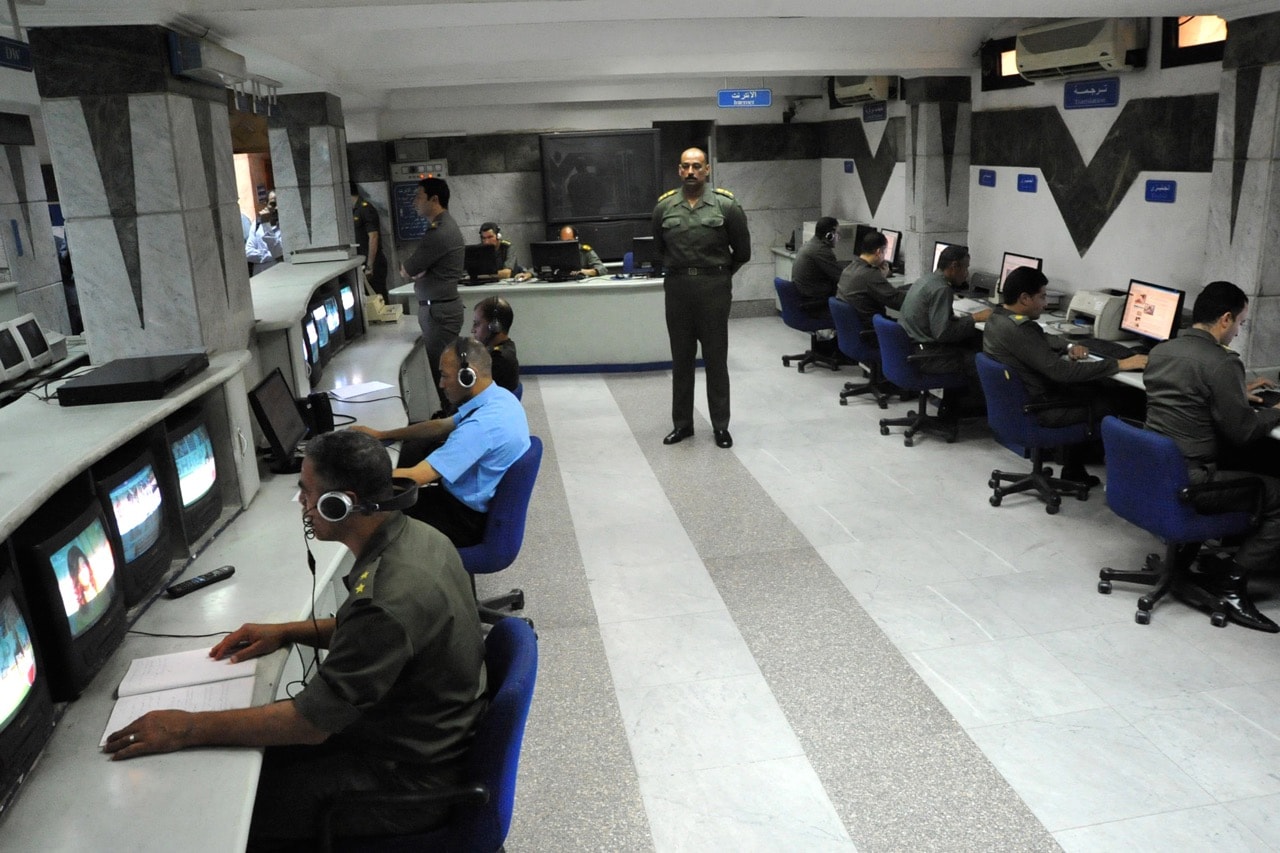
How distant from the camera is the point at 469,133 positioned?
10.8 meters

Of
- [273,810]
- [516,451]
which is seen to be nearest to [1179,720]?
[516,451]

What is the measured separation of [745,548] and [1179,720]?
6.73ft

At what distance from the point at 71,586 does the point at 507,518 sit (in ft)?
5.25

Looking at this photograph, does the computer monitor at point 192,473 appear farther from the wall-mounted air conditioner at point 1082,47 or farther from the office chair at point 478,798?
the wall-mounted air conditioner at point 1082,47

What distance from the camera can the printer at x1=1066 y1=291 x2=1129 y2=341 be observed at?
5.79 meters

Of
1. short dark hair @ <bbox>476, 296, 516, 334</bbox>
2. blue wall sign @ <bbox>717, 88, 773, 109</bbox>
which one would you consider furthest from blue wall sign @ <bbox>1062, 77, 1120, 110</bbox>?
short dark hair @ <bbox>476, 296, 516, 334</bbox>

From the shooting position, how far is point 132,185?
12.8 ft

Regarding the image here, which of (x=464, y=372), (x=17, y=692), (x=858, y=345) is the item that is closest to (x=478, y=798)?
(x=17, y=692)

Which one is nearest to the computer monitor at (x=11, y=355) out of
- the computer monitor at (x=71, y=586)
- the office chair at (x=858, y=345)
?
the computer monitor at (x=71, y=586)

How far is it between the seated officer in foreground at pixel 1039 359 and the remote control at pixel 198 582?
3827 millimetres

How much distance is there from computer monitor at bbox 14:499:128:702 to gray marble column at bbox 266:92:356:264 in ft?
16.3

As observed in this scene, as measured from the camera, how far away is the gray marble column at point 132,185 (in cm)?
380

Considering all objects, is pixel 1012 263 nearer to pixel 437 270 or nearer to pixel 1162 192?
pixel 1162 192

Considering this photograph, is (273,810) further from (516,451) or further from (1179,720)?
(1179,720)
